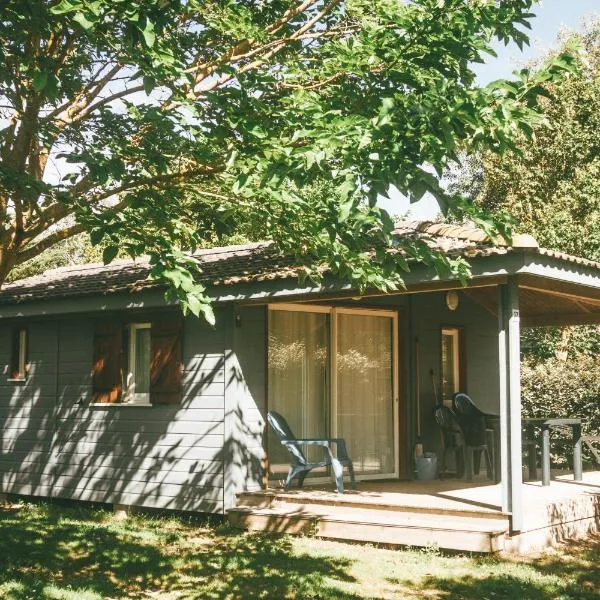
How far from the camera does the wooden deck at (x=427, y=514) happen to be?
806cm

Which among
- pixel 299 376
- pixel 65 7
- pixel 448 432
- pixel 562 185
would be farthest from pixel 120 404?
pixel 562 185

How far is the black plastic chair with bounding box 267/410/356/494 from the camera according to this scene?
9.78 meters

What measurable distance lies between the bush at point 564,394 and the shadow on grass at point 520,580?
21.8 feet

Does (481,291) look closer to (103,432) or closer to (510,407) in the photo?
(510,407)

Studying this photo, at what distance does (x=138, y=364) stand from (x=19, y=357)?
2.49 meters

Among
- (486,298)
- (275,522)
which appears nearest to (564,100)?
(486,298)

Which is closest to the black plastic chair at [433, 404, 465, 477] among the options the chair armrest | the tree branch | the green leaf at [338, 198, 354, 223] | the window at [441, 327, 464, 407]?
the window at [441, 327, 464, 407]

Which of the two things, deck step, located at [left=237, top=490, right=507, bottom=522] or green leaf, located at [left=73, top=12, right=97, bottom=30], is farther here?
deck step, located at [left=237, top=490, right=507, bottom=522]

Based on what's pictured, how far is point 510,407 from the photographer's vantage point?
814cm

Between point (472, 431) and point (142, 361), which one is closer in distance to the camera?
point (472, 431)

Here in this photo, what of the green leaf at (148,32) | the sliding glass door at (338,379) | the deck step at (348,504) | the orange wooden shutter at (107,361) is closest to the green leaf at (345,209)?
the green leaf at (148,32)

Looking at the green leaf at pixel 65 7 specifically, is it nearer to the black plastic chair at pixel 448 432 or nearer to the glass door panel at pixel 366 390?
the glass door panel at pixel 366 390

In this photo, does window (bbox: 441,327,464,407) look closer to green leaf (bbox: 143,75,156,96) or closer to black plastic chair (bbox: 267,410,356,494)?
black plastic chair (bbox: 267,410,356,494)

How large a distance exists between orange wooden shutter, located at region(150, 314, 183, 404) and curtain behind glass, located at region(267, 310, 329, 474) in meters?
1.11
